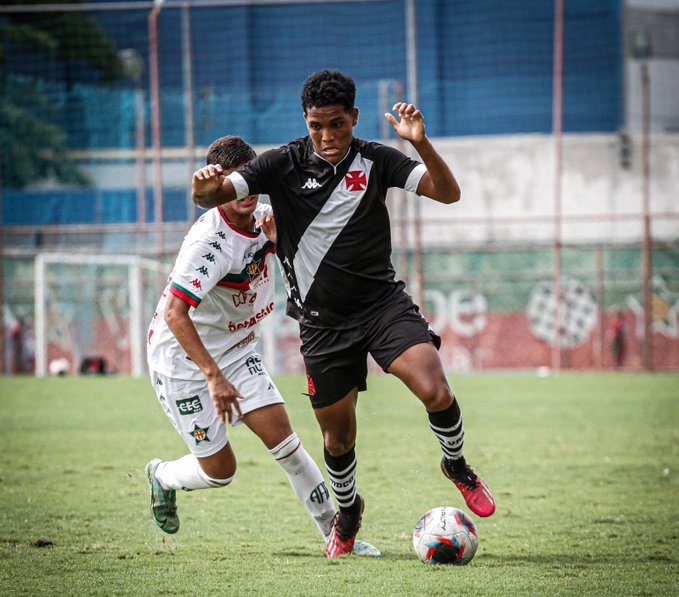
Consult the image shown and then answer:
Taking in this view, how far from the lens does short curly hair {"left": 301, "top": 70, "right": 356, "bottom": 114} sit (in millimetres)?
5422

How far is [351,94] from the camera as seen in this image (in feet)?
18.2

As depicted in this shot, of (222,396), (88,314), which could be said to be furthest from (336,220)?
(88,314)

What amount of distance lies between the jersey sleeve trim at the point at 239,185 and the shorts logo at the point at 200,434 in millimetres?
1370

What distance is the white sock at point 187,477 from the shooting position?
6.11 metres

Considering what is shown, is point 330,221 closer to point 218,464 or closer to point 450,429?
point 450,429

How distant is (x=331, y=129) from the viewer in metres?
5.53

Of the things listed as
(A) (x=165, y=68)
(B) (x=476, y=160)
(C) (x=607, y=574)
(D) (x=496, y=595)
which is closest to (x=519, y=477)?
(C) (x=607, y=574)

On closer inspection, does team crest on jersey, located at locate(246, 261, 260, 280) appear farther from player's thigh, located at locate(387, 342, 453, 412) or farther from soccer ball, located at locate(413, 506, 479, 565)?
soccer ball, located at locate(413, 506, 479, 565)

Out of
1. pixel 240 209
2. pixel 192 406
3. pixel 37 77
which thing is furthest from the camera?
pixel 37 77

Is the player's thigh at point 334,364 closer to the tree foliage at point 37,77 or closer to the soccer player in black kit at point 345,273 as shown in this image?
the soccer player in black kit at point 345,273

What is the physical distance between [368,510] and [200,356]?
2.41 metres

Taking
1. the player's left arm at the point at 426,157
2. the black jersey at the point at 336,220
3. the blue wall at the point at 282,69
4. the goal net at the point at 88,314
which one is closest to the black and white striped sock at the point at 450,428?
the black jersey at the point at 336,220

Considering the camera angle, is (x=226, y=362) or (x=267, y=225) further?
(x=226, y=362)

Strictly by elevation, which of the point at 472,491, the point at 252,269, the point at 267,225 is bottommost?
the point at 472,491
